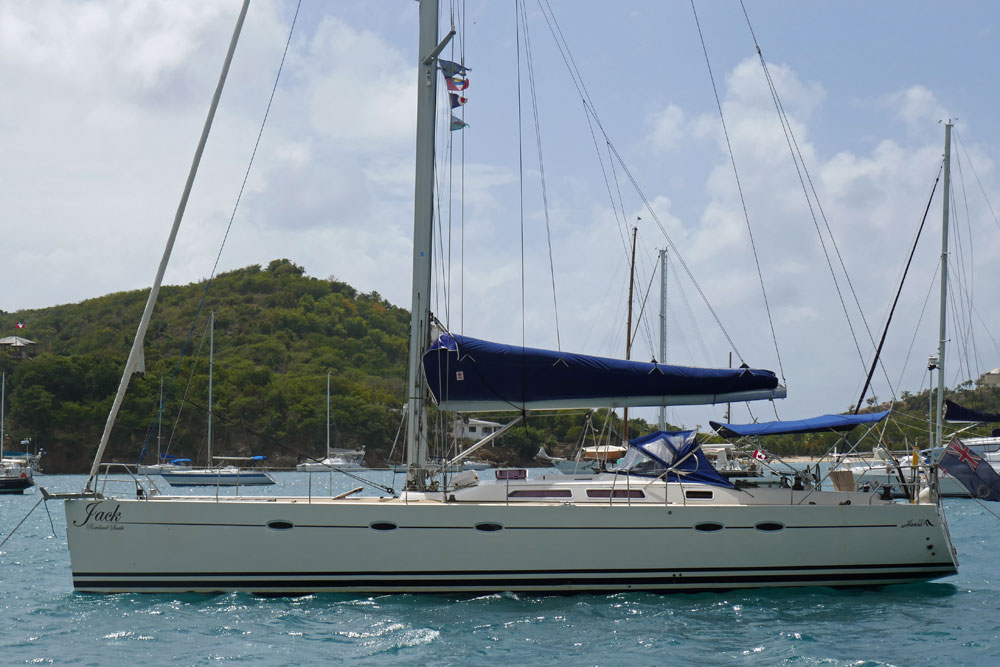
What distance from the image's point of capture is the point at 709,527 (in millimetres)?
10594

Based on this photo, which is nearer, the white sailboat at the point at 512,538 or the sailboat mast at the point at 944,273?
the white sailboat at the point at 512,538

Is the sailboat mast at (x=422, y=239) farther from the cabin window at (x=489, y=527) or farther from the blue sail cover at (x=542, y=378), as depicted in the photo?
the cabin window at (x=489, y=527)

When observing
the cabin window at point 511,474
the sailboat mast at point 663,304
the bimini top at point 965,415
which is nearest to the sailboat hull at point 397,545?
the cabin window at point 511,474

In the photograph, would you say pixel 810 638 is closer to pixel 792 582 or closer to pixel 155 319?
pixel 792 582

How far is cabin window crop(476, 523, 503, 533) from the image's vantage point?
34.0 ft

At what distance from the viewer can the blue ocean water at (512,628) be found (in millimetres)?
8414

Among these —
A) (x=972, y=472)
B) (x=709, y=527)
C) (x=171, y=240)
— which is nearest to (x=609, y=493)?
(x=709, y=527)

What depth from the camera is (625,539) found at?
10.5 m

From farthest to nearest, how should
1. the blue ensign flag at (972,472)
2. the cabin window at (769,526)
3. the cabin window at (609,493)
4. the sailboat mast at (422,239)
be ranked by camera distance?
the sailboat mast at (422,239) < the blue ensign flag at (972,472) < the cabin window at (609,493) < the cabin window at (769,526)

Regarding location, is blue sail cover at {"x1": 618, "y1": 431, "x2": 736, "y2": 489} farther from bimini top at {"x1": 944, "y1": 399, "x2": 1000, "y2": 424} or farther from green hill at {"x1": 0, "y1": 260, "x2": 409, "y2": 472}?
green hill at {"x1": 0, "y1": 260, "x2": 409, "y2": 472}

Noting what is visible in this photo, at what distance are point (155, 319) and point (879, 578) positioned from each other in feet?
267

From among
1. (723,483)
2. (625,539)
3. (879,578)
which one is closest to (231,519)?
(625,539)

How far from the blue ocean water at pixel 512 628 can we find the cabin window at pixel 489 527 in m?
0.80

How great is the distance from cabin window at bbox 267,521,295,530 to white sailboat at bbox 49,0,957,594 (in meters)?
0.01
